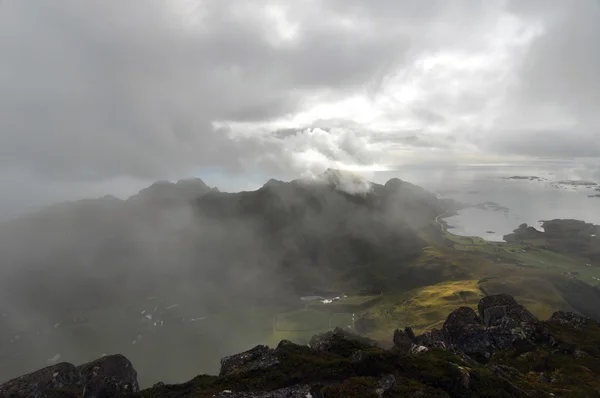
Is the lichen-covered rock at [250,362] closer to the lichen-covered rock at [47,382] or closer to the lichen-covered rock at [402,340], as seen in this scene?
the lichen-covered rock at [47,382]

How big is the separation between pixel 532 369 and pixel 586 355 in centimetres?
1487

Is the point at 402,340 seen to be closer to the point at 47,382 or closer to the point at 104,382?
the point at 104,382

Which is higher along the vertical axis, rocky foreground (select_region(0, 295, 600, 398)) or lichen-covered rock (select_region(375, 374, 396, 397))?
lichen-covered rock (select_region(375, 374, 396, 397))

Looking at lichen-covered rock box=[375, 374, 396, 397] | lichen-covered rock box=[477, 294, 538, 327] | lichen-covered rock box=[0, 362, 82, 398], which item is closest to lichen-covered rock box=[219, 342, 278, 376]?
lichen-covered rock box=[375, 374, 396, 397]

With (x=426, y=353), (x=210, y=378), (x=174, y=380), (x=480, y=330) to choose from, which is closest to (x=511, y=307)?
(x=480, y=330)

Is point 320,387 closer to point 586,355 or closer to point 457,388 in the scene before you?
point 457,388

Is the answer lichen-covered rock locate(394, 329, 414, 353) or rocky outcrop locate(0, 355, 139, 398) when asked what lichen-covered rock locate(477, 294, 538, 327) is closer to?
lichen-covered rock locate(394, 329, 414, 353)

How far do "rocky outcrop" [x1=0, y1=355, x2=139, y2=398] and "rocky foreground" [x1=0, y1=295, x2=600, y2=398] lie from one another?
23cm

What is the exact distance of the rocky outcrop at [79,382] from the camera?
68375 millimetres

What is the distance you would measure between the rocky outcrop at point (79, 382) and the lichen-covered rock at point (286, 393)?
37.4 meters

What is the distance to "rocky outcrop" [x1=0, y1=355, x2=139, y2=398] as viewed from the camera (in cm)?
6838

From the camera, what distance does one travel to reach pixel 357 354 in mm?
55719

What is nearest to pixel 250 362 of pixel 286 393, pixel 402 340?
pixel 286 393

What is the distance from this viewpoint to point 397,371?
167 feet
